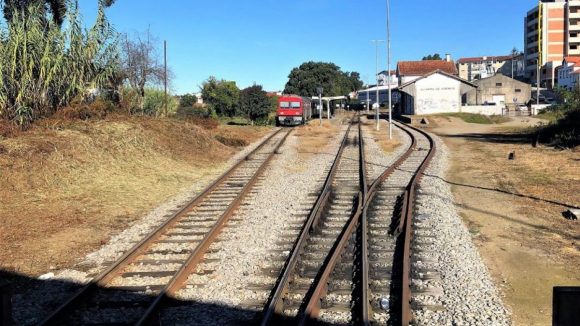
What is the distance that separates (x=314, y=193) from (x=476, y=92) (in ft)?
223

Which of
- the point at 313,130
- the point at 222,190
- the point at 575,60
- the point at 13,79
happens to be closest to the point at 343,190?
the point at 222,190

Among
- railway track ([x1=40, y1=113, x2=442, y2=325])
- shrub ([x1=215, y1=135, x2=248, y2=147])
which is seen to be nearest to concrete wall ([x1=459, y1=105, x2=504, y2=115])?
shrub ([x1=215, y1=135, x2=248, y2=147])

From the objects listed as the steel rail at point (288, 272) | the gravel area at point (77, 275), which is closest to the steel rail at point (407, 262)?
the steel rail at point (288, 272)

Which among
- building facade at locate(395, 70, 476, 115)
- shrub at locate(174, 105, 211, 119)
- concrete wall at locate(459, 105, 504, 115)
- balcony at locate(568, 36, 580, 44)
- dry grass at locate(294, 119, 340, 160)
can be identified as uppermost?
balcony at locate(568, 36, 580, 44)

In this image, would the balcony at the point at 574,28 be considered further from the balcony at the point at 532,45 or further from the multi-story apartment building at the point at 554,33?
the balcony at the point at 532,45

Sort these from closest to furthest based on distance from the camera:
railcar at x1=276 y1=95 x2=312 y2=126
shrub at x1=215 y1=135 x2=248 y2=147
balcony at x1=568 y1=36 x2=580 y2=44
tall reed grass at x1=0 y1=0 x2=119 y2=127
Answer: tall reed grass at x1=0 y1=0 x2=119 y2=127 → shrub at x1=215 y1=135 x2=248 y2=147 → railcar at x1=276 y1=95 x2=312 y2=126 → balcony at x1=568 y1=36 x2=580 y2=44

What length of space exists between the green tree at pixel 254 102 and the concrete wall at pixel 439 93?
63.5 feet

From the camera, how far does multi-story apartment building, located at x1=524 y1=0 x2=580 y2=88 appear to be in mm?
88938

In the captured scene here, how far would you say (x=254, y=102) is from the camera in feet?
128

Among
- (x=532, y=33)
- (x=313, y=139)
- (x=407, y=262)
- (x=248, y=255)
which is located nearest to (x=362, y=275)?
(x=407, y=262)

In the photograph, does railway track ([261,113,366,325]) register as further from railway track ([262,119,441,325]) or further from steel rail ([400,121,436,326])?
steel rail ([400,121,436,326])

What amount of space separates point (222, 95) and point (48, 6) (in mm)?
31470

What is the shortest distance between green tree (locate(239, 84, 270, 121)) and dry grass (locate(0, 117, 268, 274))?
64.3 feet

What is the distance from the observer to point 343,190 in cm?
1253
